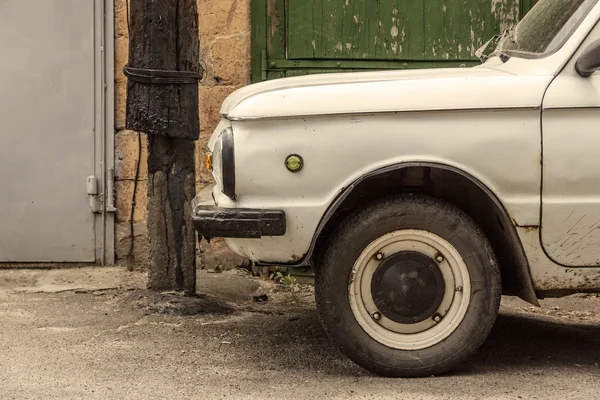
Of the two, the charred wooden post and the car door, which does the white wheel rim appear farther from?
the charred wooden post

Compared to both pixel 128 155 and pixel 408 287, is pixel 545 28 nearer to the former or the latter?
pixel 408 287

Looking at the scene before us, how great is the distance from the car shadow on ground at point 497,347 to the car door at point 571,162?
2.52ft

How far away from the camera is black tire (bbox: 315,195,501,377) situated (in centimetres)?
503

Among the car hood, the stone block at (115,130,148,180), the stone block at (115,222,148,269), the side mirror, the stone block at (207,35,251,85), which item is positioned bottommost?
the stone block at (115,222,148,269)

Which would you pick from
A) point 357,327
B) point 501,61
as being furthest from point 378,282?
point 501,61

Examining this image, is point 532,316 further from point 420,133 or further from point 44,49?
point 44,49

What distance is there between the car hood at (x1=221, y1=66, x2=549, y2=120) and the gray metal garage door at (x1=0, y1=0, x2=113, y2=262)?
335cm

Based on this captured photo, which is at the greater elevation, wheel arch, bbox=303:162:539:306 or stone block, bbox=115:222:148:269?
wheel arch, bbox=303:162:539:306

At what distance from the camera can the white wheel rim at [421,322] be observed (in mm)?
5055

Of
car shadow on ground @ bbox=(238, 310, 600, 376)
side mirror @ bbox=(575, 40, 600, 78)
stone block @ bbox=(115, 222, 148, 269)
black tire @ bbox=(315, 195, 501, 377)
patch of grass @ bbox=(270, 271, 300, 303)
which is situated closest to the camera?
side mirror @ bbox=(575, 40, 600, 78)

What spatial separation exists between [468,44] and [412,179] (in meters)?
3.33

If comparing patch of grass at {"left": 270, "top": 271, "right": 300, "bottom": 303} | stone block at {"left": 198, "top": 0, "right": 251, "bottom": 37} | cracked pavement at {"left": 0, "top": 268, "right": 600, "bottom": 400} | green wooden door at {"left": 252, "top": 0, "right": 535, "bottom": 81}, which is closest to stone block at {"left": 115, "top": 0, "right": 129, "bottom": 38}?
stone block at {"left": 198, "top": 0, "right": 251, "bottom": 37}

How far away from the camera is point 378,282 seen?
5.07 m

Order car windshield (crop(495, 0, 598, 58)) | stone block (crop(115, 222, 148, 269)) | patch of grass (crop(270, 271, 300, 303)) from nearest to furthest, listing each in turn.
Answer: car windshield (crop(495, 0, 598, 58))
patch of grass (crop(270, 271, 300, 303))
stone block (crop(115, 222, 148, 269))
